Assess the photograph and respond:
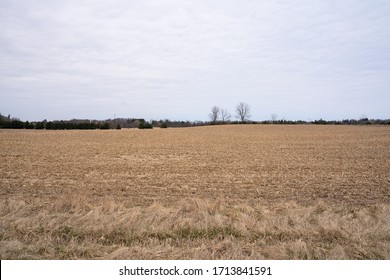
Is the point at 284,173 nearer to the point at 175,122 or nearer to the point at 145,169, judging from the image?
the point at 145,169

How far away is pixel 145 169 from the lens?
1950 centimetres

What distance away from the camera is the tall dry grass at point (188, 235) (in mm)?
5230

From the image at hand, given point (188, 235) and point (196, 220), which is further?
point (196, 220)

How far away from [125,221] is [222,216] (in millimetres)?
2463

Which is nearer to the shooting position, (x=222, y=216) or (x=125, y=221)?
(x=125, y=221)

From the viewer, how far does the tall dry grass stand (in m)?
5.23

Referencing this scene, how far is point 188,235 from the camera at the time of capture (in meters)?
6.14

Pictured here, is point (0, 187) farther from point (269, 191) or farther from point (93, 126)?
point (93, 126)

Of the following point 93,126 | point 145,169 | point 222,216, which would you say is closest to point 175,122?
point 93,126

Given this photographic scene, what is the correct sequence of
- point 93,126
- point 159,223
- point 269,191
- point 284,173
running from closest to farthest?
1. point 159,223
2. point 269,191
3. point 284,173
4. point 93,126

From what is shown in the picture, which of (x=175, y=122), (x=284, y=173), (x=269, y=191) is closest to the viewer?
(x=269, y=191)

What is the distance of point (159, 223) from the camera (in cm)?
693

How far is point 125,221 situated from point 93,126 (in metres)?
96.9
